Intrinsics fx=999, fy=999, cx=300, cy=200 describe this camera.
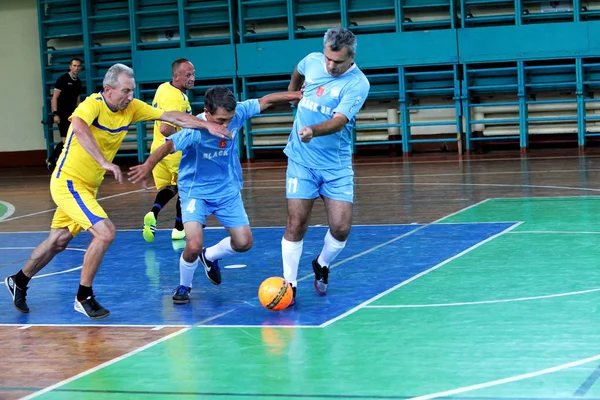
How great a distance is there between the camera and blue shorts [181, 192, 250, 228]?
7887 mm

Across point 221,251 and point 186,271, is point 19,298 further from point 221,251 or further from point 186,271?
point 221,251

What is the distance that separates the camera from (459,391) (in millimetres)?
5020

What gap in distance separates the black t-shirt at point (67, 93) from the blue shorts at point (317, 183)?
14596mm

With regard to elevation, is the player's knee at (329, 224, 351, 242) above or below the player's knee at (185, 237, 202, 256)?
above

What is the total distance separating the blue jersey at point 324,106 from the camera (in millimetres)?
7387

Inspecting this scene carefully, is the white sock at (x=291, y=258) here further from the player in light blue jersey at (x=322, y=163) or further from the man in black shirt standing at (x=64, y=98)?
the man in black shirt standing at (x=64, y=98)

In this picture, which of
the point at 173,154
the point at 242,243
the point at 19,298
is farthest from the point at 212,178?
the point at 173,154

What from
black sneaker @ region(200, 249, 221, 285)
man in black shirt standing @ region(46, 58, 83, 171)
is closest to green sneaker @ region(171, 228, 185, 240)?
black sneaker @ region(200, 249, 221, 285)

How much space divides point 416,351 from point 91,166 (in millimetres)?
3042

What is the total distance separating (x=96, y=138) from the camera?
7.44m

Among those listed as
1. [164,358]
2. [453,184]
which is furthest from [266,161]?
[164,358]

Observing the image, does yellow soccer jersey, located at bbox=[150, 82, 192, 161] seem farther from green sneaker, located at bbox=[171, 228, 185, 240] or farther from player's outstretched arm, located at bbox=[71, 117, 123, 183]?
player's outstretched arm, located at bbox=[71, 117, 123, 183]

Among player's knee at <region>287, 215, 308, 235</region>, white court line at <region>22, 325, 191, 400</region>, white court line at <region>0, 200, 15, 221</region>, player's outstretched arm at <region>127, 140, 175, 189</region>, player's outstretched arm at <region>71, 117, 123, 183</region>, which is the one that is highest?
player's outstretched arm at <region>71, 117, 123, 183</region>

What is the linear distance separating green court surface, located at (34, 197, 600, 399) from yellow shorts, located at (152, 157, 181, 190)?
13.3 feet
